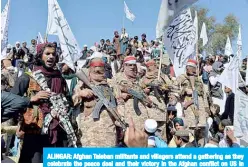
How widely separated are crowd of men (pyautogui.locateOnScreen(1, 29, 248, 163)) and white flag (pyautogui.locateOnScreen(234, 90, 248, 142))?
0.39ft

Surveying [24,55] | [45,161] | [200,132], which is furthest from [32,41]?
[45,161]

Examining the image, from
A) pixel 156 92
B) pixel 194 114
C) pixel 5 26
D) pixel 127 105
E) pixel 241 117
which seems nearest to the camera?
pixel 241 117

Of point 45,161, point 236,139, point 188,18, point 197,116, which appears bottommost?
point 45,161

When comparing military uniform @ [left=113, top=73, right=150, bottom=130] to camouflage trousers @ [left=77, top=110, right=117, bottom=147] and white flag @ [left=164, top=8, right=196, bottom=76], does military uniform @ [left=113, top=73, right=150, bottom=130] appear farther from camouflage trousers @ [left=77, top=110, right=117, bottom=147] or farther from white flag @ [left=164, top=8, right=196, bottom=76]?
white flag @ [left=164, top=8, right=196, bottom=76]

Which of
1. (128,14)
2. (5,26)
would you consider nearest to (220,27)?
(128,14)

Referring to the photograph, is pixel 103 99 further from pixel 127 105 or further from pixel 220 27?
pixel 220 27

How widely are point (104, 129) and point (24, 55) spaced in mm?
10061

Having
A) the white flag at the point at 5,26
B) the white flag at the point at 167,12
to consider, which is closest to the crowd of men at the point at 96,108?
the white flag at the point at 167,12

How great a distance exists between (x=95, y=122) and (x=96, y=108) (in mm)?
158

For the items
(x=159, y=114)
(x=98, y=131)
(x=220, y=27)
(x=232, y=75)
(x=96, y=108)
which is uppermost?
(x=220, y=27)

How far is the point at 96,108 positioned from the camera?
573cm

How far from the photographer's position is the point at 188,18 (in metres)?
8.24

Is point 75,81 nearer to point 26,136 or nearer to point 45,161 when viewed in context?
point 26,136

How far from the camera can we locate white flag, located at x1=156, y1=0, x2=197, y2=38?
23.9ft
